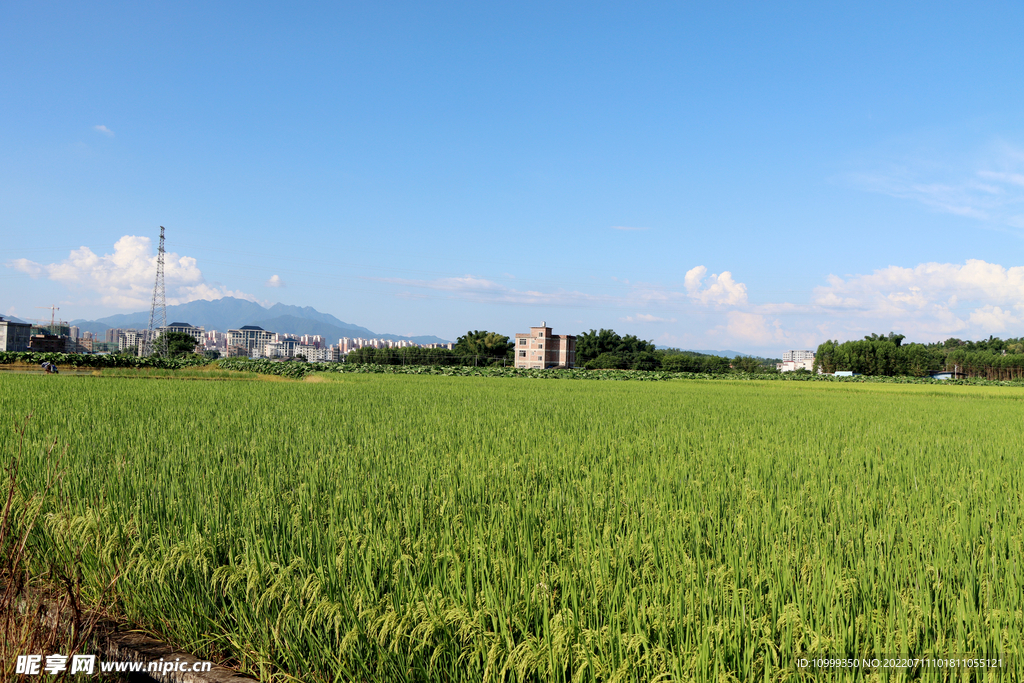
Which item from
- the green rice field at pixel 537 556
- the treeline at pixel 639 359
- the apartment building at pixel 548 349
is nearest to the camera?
the green rice field at pixel 537 556

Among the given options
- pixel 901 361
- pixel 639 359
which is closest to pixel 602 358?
pixel 639 359

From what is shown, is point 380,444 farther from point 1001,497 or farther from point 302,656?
point 1001,497

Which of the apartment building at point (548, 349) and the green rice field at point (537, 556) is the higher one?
the apartment building at point (548, 349)

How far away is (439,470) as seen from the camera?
5.31m

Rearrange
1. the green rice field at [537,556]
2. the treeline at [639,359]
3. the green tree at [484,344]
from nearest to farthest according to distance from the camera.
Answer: the green rice field at [537,556] < the treeline at [639,359] < the green tree at [484,344]

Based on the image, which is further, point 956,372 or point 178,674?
point 956,372

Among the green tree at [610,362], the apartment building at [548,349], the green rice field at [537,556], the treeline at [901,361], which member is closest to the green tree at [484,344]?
the apartment building at [548,349]

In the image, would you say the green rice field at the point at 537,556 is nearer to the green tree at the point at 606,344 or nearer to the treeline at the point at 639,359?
the treeline at the point at 639,359

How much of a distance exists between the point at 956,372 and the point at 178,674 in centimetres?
11950

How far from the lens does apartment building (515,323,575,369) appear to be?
93.7 meters

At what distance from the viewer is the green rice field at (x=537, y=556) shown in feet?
7.27

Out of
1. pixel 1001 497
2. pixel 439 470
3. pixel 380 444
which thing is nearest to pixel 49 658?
pixel 439 470

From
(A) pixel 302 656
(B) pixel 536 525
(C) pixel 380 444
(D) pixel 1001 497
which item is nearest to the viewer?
(A) pixel 302 656

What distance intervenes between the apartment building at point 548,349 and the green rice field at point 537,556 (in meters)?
86.9
